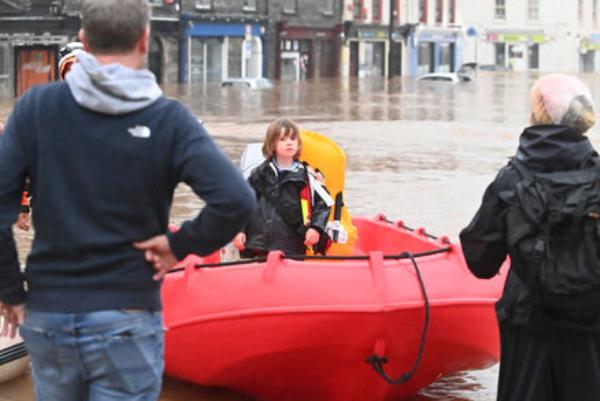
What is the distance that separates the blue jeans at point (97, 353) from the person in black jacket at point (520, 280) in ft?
4.03

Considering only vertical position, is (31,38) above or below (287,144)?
above

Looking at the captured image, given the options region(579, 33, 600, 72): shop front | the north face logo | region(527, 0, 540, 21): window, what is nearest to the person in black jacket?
the north face logo

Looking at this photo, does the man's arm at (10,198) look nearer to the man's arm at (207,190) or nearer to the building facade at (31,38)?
the man's arm at (207,190)

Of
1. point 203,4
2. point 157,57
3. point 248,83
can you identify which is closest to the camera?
point 248,83

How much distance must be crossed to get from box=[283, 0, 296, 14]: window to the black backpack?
4996 cm

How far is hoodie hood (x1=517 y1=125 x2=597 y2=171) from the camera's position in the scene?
3.67 metres

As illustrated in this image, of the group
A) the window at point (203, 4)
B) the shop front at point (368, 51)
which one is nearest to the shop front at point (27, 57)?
the window at point (203, 4)

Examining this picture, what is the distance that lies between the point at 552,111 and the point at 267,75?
48160mm

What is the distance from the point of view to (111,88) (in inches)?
113

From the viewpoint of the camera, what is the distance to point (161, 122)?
9.47 ft

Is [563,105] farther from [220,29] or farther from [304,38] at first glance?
[304,38]

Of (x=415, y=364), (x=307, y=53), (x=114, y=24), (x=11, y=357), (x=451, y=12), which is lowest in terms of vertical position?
(x=11, y=357)

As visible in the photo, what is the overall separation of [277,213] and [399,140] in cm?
1552

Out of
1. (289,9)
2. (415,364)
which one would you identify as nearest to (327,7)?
(289,9)
